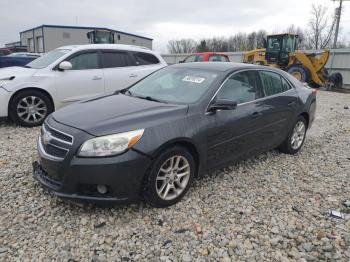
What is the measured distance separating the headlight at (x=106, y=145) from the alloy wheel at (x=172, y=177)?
1.57 feet

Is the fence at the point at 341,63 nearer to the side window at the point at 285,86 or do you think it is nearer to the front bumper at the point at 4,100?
the side window at the point at 285,86

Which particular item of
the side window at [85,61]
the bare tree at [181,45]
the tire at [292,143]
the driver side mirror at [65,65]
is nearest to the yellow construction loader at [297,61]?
the tire at [292,143]

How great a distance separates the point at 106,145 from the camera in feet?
9.44

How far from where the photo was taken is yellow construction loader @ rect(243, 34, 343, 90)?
52.7 feet

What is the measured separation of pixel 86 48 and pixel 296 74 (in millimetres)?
12526

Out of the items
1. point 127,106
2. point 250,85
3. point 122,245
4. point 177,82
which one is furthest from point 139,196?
point 250,85

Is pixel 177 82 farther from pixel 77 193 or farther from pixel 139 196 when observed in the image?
pixel 77 193

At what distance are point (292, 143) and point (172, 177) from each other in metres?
2.74

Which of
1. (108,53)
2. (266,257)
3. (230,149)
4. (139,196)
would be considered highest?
(108,53)

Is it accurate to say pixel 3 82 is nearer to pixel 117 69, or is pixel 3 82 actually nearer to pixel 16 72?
pixel 16 72

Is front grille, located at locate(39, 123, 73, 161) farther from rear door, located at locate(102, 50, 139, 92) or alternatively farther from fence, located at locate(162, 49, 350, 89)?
fence, located at locate(162, 49, 350, 89)

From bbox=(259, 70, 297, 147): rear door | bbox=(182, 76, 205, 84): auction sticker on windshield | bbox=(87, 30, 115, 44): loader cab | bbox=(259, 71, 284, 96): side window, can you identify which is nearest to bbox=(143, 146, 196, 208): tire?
bbox=(182, 76, 205, 84): auction sticker on windshield

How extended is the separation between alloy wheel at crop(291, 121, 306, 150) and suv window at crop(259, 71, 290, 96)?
Result: 0.73 m

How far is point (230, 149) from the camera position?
3.87 metres
